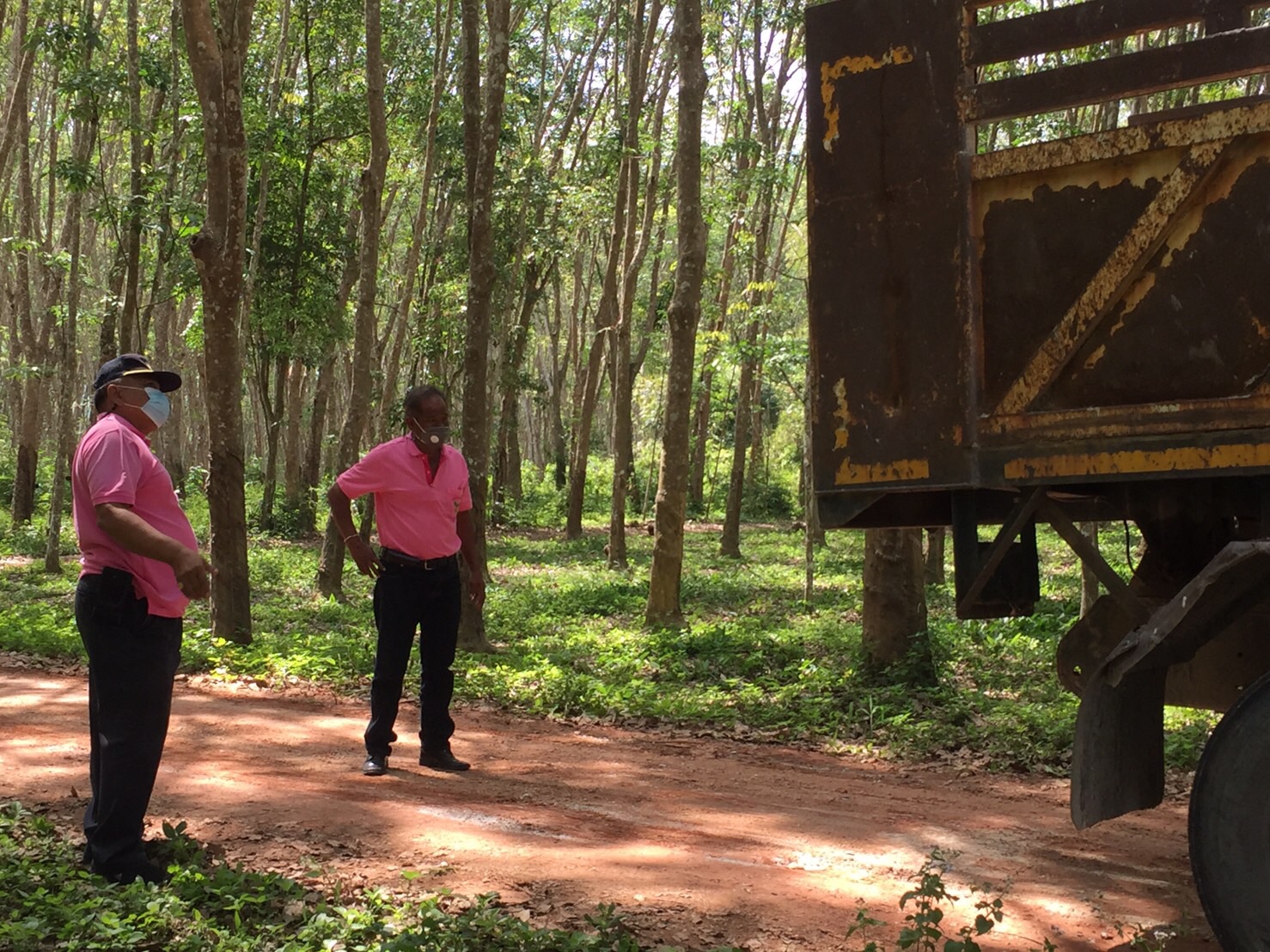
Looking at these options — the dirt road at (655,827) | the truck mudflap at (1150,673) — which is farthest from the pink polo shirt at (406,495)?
the truck mudflap at (1150,673)

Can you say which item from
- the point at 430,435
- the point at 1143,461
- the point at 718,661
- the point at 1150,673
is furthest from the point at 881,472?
the point at 718,661

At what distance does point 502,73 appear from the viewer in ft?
37.8

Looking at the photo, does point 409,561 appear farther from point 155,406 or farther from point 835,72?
point 835,72

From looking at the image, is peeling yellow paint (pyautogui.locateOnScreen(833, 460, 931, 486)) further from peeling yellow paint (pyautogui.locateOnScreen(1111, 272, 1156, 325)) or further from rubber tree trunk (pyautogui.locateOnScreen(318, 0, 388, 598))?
rubber tree trunk (pyautogui.locateOnScreen(318, 0, 388, 598))

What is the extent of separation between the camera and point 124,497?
4.11m

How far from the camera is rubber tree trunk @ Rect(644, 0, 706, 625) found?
1135cm

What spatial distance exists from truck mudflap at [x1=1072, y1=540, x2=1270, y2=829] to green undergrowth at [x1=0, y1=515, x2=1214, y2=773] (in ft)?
11.5

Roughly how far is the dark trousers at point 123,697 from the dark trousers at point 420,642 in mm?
1838

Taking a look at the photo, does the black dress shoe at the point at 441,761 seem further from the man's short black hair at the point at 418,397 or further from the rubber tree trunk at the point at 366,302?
the rubber tree trunk at the point at 366,302

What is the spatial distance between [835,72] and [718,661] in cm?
685

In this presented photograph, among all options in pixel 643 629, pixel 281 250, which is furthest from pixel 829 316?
pixel 281 250

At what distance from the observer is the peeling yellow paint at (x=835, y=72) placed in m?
3.53

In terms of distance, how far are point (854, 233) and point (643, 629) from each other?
826 centimetres

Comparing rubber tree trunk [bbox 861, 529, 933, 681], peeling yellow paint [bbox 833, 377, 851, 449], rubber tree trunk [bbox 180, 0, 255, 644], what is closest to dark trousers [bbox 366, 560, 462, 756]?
peeling yellow paint [bbox 833, 377, 851, 449]
